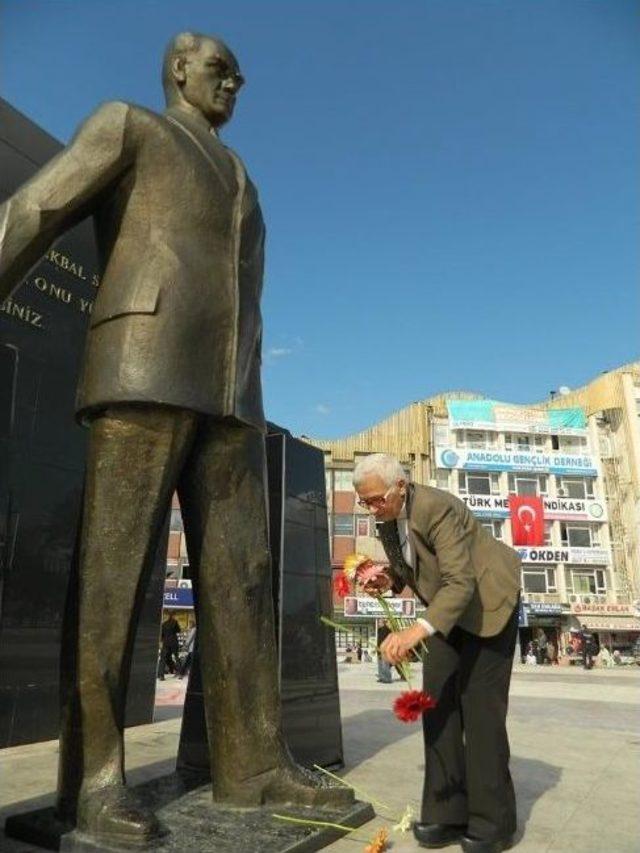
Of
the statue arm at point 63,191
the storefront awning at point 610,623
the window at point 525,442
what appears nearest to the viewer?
the statue arm at point 63,191

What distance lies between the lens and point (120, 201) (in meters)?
2.76

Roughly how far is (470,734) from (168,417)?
1807mm

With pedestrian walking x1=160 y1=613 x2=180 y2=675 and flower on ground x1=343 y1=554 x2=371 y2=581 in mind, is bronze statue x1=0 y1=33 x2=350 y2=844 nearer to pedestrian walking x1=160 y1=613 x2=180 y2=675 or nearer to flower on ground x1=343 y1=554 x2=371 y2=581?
flower on ground x1=343 y1=554 x2=371 y2=581

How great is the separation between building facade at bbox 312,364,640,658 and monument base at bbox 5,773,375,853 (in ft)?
132

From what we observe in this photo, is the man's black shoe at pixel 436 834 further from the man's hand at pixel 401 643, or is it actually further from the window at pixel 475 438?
the window at pixel 475 438

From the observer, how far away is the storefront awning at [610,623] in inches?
1635

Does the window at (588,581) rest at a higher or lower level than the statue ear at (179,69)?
lower

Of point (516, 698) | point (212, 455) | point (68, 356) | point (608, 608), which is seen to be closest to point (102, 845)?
point (212, 455)

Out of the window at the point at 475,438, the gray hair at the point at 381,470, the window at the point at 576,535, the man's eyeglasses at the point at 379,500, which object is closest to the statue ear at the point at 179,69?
the gray hair at the point at 381,470

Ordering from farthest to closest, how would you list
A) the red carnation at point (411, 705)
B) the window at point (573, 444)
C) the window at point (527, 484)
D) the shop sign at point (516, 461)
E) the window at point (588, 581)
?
the window at point (573, 444), the window at point (527, 484), the shop sign at point (516, 461), the window at point (588, 581), the red carnation at point (411, 705)

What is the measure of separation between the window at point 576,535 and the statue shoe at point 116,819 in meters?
46.2

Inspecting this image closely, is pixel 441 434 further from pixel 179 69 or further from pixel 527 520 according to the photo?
pixel 179 69

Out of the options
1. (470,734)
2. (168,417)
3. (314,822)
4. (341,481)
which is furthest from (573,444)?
(168,417)

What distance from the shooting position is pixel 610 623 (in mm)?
41812
